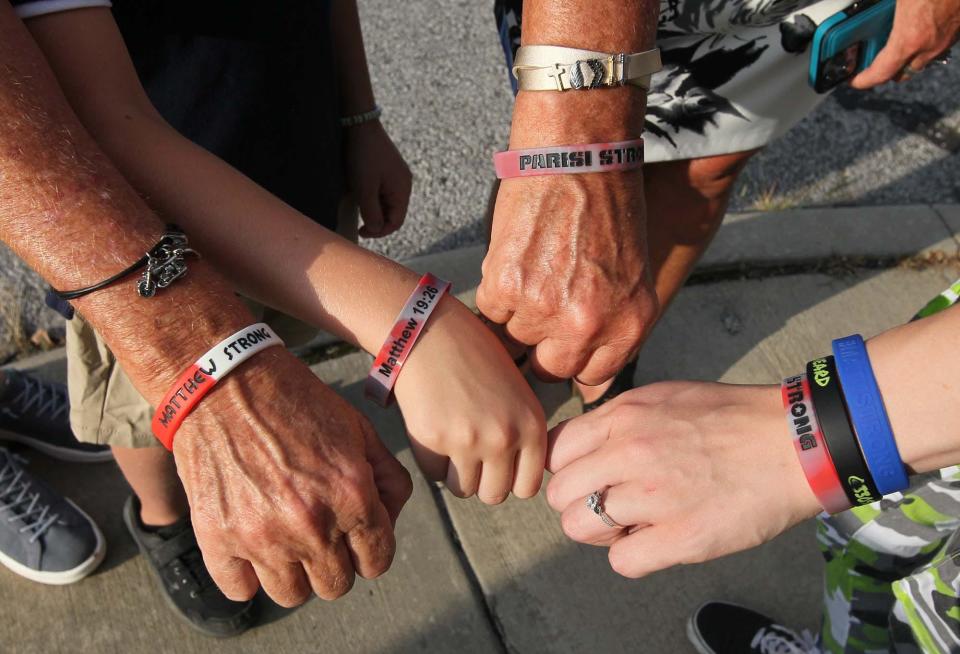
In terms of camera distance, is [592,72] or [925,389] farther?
[592,72]

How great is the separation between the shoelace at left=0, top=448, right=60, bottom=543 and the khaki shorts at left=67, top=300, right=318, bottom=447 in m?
0.52

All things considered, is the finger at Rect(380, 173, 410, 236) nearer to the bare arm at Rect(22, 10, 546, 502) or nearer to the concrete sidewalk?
the concrete sidewalk

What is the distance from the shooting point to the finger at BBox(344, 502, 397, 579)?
1.28m

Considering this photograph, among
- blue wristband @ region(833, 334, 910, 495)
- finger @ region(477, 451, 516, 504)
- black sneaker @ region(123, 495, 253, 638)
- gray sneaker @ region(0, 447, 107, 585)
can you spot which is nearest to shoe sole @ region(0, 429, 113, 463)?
gray sneaker @ region(0, 447, 107, 585)

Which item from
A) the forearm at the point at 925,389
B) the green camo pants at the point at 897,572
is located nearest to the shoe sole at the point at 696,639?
the green camo pants at the point at 897,572

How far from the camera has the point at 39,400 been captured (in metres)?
2.27

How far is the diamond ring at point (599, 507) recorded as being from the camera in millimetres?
1363

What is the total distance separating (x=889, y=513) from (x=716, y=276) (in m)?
1.34

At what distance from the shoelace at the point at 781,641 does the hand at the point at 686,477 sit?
86 centimetres

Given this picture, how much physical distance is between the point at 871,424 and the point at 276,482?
916 mm

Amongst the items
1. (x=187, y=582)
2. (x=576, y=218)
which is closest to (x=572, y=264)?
(x=576, y=218)

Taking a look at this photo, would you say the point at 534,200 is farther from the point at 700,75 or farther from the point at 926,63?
the point at 926,63

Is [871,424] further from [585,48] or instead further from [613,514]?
[585,48]

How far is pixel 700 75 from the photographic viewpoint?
1817mm
